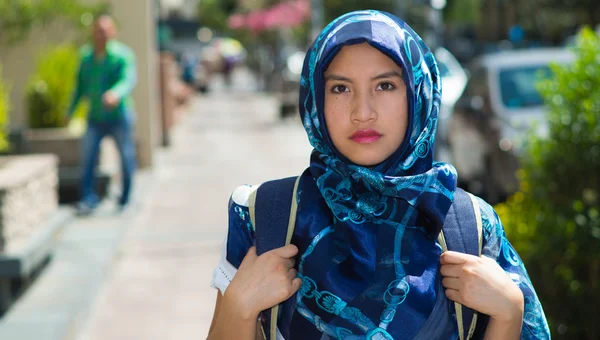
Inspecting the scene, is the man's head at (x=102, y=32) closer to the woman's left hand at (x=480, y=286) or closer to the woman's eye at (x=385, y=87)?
the woman's eye at (x=385, y=87)

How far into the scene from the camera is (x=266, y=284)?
1.92m

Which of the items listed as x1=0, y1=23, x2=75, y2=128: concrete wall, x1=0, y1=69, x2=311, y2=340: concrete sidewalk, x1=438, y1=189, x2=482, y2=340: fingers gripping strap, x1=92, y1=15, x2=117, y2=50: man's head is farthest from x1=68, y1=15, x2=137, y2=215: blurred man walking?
x1=438, y1=189, x2=482, y2=340: fingers gripping strap

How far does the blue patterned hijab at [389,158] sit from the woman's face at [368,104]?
0.08 feet

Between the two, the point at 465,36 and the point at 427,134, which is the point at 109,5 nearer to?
the point at 427,134

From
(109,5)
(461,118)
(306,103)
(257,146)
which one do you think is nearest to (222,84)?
(257,146)

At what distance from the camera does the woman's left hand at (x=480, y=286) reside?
1.90 metres

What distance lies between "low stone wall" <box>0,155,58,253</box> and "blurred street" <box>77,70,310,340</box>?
715mm

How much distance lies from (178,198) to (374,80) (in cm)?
866

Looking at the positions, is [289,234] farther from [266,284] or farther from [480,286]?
[480,286]

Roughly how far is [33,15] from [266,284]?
1014 cm

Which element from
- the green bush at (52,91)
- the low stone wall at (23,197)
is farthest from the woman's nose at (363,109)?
the green bush at (52,91)

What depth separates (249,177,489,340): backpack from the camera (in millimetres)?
1959

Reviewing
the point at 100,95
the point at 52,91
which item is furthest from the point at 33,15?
the point at 100,95

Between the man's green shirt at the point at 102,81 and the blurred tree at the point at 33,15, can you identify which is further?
the blurred tree at the point at 33,15
